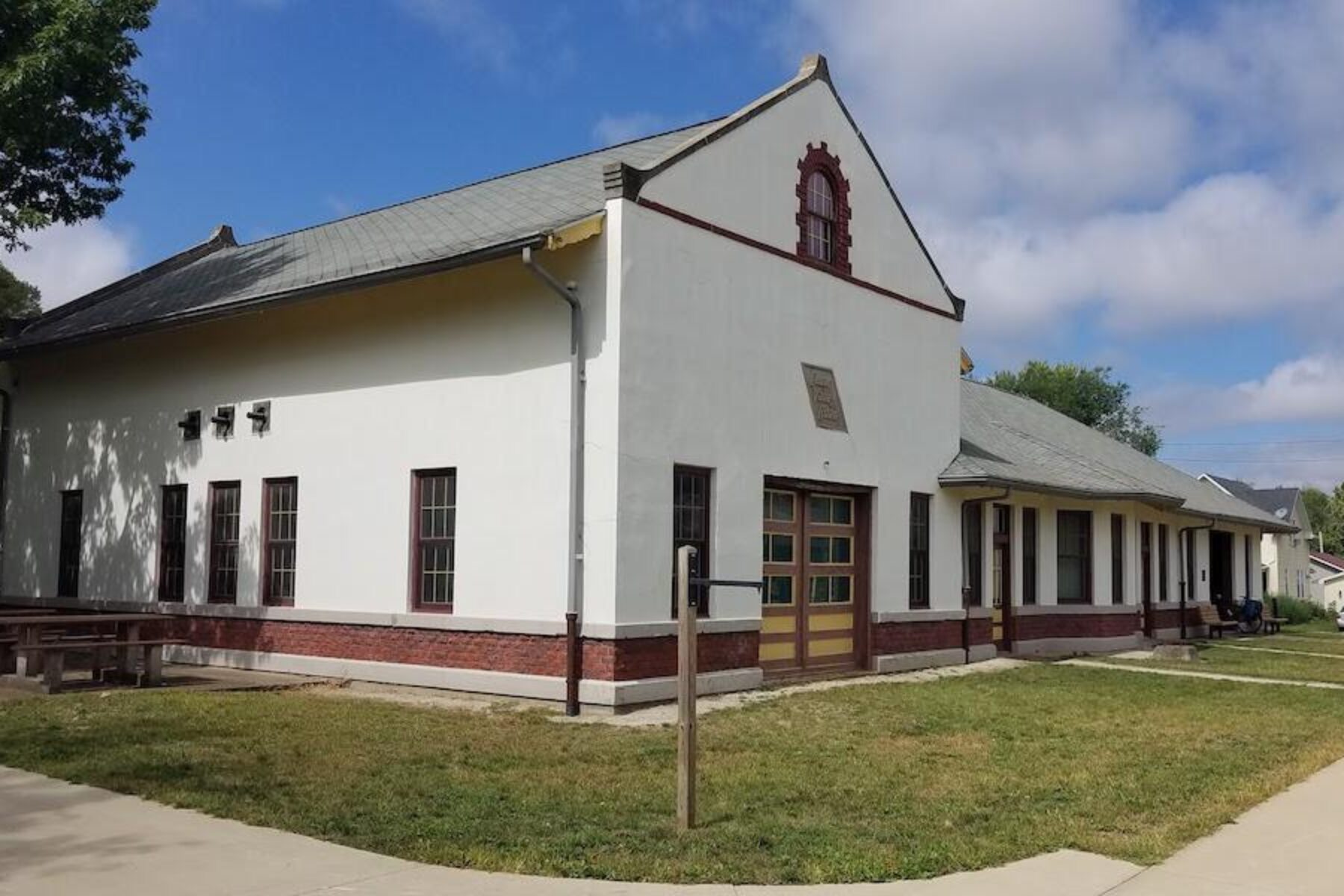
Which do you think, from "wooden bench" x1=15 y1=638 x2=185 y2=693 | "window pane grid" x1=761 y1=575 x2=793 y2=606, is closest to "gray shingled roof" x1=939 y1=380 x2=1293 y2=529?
"window pane grid" x1=761 y1=575 x2=793 y2=606

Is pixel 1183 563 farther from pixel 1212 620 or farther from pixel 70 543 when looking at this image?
pixel 70 543

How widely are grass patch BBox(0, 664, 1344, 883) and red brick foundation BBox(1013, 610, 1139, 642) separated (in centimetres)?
767

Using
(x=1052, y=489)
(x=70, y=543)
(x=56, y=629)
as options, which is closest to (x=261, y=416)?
(x=56, y=629)

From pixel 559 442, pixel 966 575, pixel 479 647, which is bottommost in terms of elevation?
pixel 479 647

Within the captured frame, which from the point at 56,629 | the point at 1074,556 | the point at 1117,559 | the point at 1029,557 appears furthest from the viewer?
the point at 1117,559

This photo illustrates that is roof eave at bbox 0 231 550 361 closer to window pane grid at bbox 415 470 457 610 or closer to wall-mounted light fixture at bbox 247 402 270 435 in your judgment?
wall-mounted light fixture at bbox 247 402 270 435

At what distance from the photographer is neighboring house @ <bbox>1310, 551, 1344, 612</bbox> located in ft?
241

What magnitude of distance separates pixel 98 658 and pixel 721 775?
918cm

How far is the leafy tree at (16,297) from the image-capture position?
114ft

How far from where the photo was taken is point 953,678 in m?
17.5

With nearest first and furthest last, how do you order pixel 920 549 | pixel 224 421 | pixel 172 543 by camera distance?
pixel 224 421 → pixel 172 543 → pixel 920 549

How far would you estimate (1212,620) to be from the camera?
30.7 m

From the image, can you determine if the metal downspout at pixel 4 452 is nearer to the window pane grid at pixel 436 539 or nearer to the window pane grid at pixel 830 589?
the window pane grid at pixel 436 539

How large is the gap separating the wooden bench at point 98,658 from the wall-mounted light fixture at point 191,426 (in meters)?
4.04
